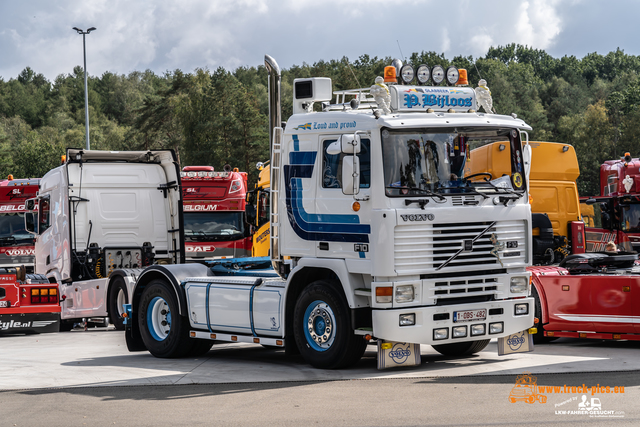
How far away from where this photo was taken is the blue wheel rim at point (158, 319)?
12086mm

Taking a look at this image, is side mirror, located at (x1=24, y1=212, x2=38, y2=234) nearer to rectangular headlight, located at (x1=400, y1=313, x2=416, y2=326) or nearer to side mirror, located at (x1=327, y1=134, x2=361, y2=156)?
side mirror, located at (x1=327, y1=134, x2=361, y2=156)

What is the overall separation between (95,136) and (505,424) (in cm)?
9025

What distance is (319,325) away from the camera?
9.85 metres

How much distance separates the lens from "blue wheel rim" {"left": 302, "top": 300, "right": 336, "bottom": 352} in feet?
31.9

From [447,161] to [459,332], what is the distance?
2.03 meters

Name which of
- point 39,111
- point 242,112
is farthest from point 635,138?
point 39,111

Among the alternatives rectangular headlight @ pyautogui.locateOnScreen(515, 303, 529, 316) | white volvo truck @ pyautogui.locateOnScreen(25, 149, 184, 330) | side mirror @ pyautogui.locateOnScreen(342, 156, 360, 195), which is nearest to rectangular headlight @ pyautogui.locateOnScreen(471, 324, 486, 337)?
rectangular headlight @ pyautogui.locateOnScreen(515, 303, 529, 316)

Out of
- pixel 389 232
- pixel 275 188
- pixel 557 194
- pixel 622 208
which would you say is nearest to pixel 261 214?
pixel 557 194

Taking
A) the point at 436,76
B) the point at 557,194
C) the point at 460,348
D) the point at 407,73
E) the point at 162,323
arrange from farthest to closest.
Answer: the point at 557,194
the point at 162,323
the point at 460,348
the point at 436,76
the point at 407,73

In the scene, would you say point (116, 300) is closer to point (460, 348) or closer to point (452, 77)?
point (460, 348)

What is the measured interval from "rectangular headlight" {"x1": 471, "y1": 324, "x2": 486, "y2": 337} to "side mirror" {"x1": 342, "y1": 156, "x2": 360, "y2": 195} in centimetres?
220

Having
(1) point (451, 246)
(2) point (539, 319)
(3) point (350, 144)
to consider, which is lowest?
(2) point (539, 319)

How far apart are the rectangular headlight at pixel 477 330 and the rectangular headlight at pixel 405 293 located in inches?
38.3

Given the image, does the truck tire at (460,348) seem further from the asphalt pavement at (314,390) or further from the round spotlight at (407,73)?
the round spotlight at (407,73)
